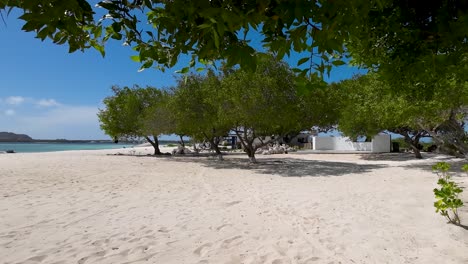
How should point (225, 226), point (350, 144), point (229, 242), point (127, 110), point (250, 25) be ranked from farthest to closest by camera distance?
point (350, 144) < point (127, 110) < point (225, 226) < point (229, 242) < point (250, 25)

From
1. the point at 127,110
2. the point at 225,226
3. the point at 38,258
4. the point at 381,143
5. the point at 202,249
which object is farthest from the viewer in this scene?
the point at 381,143

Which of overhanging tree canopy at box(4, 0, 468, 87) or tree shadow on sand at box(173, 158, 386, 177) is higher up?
overhanging tree canopy at box(4, 0, 468, 87)

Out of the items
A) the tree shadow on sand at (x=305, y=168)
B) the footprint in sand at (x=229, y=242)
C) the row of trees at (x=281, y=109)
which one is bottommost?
the footprint in sand at (x=229, y=242)

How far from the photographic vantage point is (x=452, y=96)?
11.6 metres

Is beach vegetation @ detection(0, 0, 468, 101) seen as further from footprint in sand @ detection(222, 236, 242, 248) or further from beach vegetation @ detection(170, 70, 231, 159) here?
beach vegetation @ detection(170, 70, 231, 159)

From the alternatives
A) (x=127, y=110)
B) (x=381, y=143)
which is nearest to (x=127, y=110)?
(x=127, y=110)

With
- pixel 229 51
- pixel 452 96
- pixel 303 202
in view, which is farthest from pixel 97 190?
pixel 452 96

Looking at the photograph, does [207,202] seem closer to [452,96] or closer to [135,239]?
[135,239]

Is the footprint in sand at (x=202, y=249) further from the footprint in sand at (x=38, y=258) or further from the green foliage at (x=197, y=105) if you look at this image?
the green foliage at (x=197, y=105)

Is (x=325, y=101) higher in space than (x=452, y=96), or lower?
higher

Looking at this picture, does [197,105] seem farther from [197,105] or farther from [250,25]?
[250,25]

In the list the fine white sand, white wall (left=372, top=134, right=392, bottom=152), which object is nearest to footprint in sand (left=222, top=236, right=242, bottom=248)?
the fine white sand

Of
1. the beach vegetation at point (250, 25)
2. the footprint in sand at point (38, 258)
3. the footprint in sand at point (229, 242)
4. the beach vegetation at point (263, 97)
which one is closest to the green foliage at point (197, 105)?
the beach vegetation at point (263, 97)

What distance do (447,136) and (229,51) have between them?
594 inches
